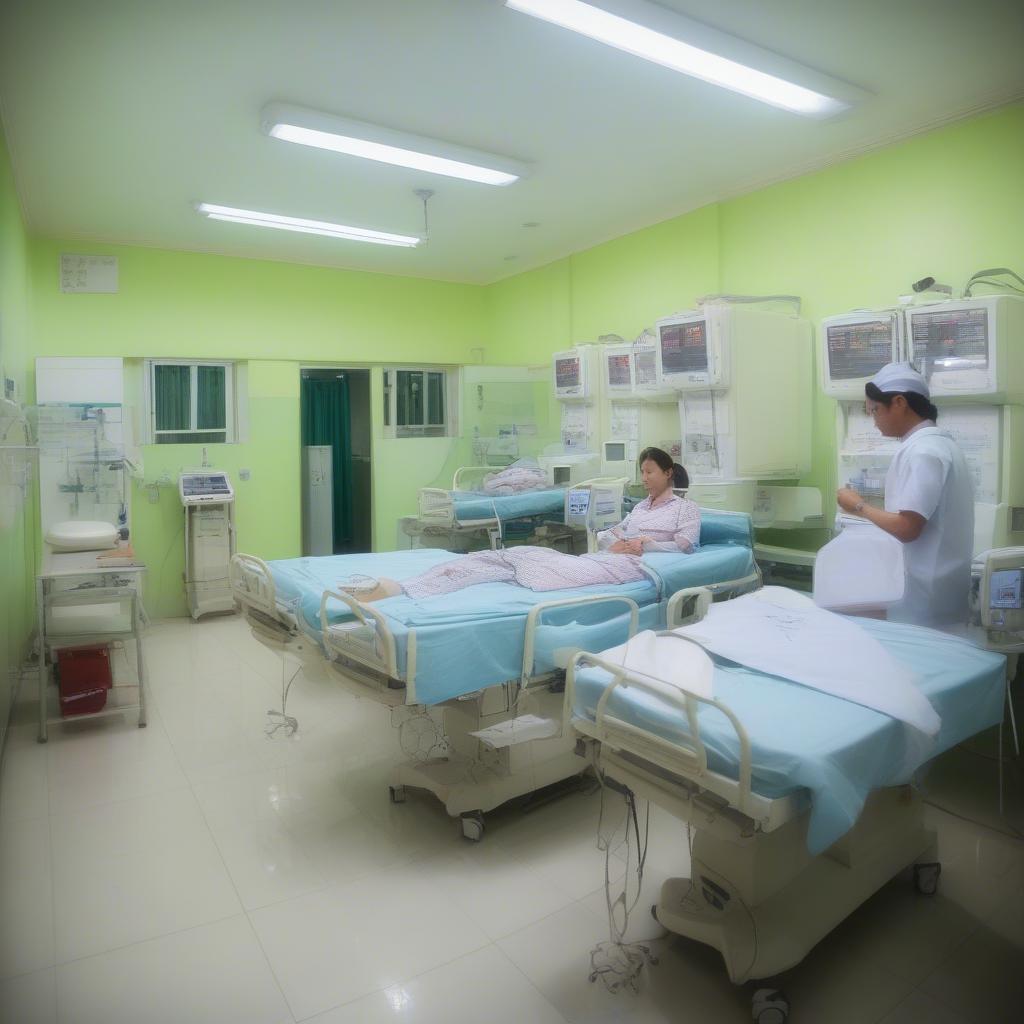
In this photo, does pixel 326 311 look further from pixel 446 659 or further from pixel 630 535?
pixel 446 659

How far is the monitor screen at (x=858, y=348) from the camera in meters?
3.55

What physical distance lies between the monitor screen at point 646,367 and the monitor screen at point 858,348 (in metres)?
1.27

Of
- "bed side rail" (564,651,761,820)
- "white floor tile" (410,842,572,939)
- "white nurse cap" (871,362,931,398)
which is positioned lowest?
"white floor tile" (410,842,572,939)

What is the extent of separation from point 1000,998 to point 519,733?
1.68 metres

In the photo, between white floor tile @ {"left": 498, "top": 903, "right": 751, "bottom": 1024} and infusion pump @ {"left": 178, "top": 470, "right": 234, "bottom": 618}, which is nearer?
white floor tile @ {"left": 498, "top": 903, "right": 751, "bottom": 1024}

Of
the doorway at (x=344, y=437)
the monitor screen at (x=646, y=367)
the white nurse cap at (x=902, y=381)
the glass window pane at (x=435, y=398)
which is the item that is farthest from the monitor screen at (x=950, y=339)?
the doorway at (x=344, y=437)

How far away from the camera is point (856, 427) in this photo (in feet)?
12.4

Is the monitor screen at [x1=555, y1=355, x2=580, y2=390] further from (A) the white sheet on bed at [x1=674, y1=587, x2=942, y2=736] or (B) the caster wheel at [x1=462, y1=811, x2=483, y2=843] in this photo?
(B) the caster wheel at [x1=462, y1=811, x2=483, y2=843]

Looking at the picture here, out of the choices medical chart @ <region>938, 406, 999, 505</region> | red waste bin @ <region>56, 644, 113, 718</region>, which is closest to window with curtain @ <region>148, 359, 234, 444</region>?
red waste bin @ <region>56, 644, 113, 718</region>

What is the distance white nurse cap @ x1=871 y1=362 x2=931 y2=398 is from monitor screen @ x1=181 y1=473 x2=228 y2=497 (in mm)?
4755

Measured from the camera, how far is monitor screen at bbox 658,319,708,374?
420 centimetres

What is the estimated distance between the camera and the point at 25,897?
248 cm

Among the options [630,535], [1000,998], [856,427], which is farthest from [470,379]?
[1000,998]

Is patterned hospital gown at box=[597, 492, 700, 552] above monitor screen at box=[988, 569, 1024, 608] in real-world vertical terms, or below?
above
